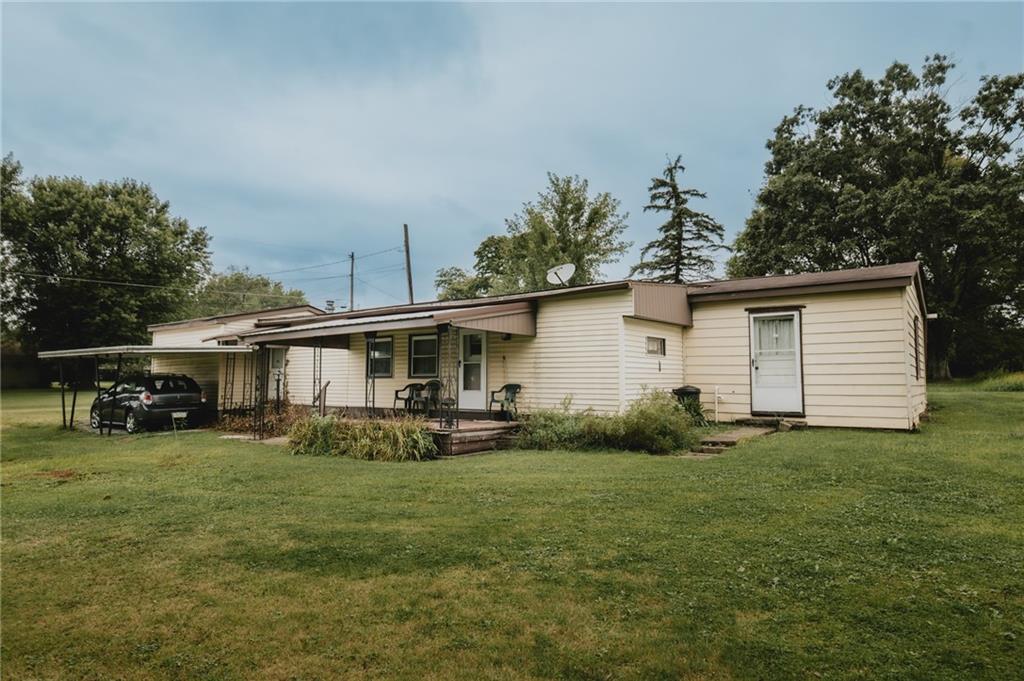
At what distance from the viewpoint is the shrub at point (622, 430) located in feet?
30.1

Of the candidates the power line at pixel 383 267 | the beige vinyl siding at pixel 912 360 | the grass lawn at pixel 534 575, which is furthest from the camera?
the power line at pixel 383 267

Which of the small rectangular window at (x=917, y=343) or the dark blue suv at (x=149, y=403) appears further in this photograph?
the dark blue suv at (x=149, y=403)

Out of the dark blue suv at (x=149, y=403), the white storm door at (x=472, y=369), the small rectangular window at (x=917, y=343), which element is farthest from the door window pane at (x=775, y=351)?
the dark blue suv at (x=149, y=403)

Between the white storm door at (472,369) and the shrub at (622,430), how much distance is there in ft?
8.61

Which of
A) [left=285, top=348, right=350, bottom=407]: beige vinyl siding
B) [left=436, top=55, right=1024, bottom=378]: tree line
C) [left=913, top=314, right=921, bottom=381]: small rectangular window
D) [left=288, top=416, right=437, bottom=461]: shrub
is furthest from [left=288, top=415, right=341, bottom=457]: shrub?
[left=436, top=55, right=1024, bottom=378]: tree line

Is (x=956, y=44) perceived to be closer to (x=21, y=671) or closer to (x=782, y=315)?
(x=782, y=315)

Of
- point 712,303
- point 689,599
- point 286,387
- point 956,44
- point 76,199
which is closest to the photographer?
point 689,599

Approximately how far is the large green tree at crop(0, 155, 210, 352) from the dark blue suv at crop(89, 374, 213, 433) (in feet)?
67.7

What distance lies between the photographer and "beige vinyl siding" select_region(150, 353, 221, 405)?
60.2ft

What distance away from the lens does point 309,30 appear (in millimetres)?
11719

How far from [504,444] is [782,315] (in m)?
6.35

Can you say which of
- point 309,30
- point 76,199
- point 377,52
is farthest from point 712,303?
point 76,199

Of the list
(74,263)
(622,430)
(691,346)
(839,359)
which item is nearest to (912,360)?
(839,359)

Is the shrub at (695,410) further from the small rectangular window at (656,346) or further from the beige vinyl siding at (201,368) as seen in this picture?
the beige vinyl siding at (201,368)
